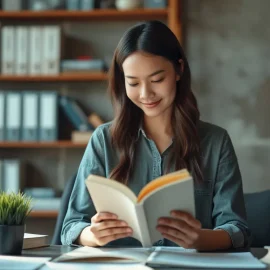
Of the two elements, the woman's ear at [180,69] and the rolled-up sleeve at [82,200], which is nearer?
the rolled-up sleeve at [82,200]

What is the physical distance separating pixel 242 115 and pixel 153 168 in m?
1.85

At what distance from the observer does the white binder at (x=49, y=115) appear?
3580mm

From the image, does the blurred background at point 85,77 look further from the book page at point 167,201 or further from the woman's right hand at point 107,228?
the book page at point 167,201

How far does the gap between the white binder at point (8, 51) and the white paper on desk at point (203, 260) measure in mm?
2264

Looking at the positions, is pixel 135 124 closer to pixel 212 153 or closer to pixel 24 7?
pixel 212 153

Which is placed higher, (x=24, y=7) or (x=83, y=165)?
(x=24, y=7)

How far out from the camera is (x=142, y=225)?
4.89 feet

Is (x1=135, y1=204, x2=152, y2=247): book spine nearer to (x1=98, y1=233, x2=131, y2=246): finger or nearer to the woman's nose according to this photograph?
(x1=98, y1=233, x2=131, y2=246): finger

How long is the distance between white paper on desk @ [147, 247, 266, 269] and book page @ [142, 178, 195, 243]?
8cm

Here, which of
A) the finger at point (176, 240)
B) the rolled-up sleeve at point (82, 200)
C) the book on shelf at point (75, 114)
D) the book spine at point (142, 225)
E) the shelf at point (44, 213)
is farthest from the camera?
the book on shelf at point (75, 114)

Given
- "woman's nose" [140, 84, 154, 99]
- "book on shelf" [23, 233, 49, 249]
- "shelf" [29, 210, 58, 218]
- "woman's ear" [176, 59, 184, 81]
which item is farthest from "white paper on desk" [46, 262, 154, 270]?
"shelf" [29, 210, 58, 218]

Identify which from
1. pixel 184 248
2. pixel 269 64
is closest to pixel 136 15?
pixel 269 64

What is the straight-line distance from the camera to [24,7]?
3.69m

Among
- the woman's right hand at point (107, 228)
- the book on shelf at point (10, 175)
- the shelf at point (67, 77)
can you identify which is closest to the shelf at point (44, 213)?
the book on shelf at point (10, 175)
